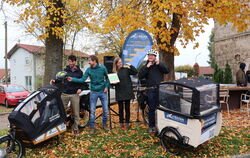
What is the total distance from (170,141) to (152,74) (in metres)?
1.59

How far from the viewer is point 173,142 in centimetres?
441

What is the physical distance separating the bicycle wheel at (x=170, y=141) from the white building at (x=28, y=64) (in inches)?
1082

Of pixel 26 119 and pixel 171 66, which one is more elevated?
pixel 171 66

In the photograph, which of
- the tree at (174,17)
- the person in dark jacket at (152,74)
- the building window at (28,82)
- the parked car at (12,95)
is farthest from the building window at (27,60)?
the person in dark jacket at (152,74)

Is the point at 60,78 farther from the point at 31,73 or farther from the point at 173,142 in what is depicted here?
the point at 31,73

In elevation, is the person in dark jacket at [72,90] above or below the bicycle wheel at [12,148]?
above

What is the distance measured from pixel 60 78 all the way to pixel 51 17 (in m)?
3.85

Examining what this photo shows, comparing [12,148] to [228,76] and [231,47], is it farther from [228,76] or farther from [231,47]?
[231,47]

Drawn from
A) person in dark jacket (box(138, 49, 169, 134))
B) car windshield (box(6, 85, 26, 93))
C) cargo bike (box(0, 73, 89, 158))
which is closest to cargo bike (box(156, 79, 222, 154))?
person in dark jacket (box(138, 49, 169, 134))

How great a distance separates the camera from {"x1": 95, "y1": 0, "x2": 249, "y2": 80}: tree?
7.17 m

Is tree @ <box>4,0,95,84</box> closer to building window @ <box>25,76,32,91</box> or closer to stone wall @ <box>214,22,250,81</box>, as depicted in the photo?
stone wall @ <box>214,22,250,81</box>

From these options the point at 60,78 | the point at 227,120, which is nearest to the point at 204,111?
the point at 60,78

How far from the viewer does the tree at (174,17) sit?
7.17m

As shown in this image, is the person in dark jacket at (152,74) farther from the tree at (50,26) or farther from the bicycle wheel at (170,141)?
the tree at (50,26)
